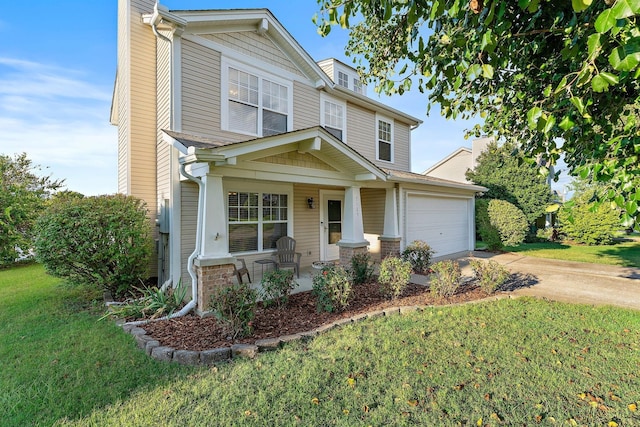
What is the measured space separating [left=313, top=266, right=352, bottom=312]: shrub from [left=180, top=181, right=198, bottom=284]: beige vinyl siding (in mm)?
2970

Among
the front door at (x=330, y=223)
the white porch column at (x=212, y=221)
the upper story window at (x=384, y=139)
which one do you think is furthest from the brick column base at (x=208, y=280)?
the upper story window at (x=384, y=139)

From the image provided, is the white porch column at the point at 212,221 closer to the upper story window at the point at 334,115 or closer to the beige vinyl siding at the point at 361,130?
the upper story window at the point at 334,115

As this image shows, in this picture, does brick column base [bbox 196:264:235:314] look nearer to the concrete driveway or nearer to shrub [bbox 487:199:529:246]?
the concrete driveway

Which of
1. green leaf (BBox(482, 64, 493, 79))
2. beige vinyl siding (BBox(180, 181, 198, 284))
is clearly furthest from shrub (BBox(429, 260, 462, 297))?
beige vinyl siding (BBox(180, 181, 198, 284))

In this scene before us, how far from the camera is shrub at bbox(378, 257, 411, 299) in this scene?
6203 mm

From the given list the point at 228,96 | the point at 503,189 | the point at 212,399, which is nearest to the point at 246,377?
the point at 212,399

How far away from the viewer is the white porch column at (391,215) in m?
9.60

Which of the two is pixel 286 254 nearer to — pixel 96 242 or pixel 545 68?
pixel 96 242

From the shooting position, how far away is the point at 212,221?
→ 5539mm

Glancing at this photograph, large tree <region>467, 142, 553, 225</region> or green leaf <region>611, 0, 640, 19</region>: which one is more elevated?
large tree <region>467, 142, 553, 225</region>

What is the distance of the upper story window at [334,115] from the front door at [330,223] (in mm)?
2068

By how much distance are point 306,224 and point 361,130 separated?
434 centimetres

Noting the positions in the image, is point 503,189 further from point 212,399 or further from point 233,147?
point 212,399

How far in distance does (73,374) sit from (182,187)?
12.7 feet
